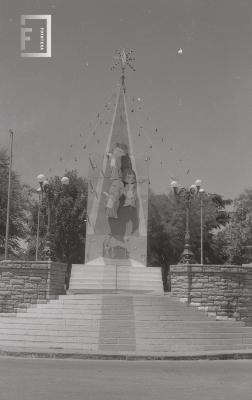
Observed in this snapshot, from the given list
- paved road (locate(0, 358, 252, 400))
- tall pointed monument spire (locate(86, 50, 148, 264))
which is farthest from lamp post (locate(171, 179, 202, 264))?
paved road (locate(0, 358, 252, 400))

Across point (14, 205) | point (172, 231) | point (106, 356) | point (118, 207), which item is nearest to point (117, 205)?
point (118, 207)

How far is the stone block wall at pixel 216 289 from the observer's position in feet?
61.5

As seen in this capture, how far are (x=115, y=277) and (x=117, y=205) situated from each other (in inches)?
134

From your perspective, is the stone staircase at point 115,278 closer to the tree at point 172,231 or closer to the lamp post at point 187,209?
the lamp post at point 187,209

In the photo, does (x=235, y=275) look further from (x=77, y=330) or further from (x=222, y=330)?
(x=77, y=330)

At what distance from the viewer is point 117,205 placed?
25312 mm

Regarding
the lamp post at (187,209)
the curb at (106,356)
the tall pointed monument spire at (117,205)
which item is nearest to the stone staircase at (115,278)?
the tall pointed monument spire at (117,205)

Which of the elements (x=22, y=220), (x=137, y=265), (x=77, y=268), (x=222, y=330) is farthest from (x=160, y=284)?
(x=22, y=220)

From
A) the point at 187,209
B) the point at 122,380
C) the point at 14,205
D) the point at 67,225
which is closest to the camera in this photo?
the point at 122,380

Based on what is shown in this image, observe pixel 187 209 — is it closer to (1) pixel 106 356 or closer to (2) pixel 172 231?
(1) pixel 106 356

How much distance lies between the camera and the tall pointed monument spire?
25016mm

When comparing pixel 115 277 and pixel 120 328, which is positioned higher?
pixel 115 277

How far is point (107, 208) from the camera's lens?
83.0ft

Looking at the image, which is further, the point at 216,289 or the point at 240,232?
the point at 240,232
